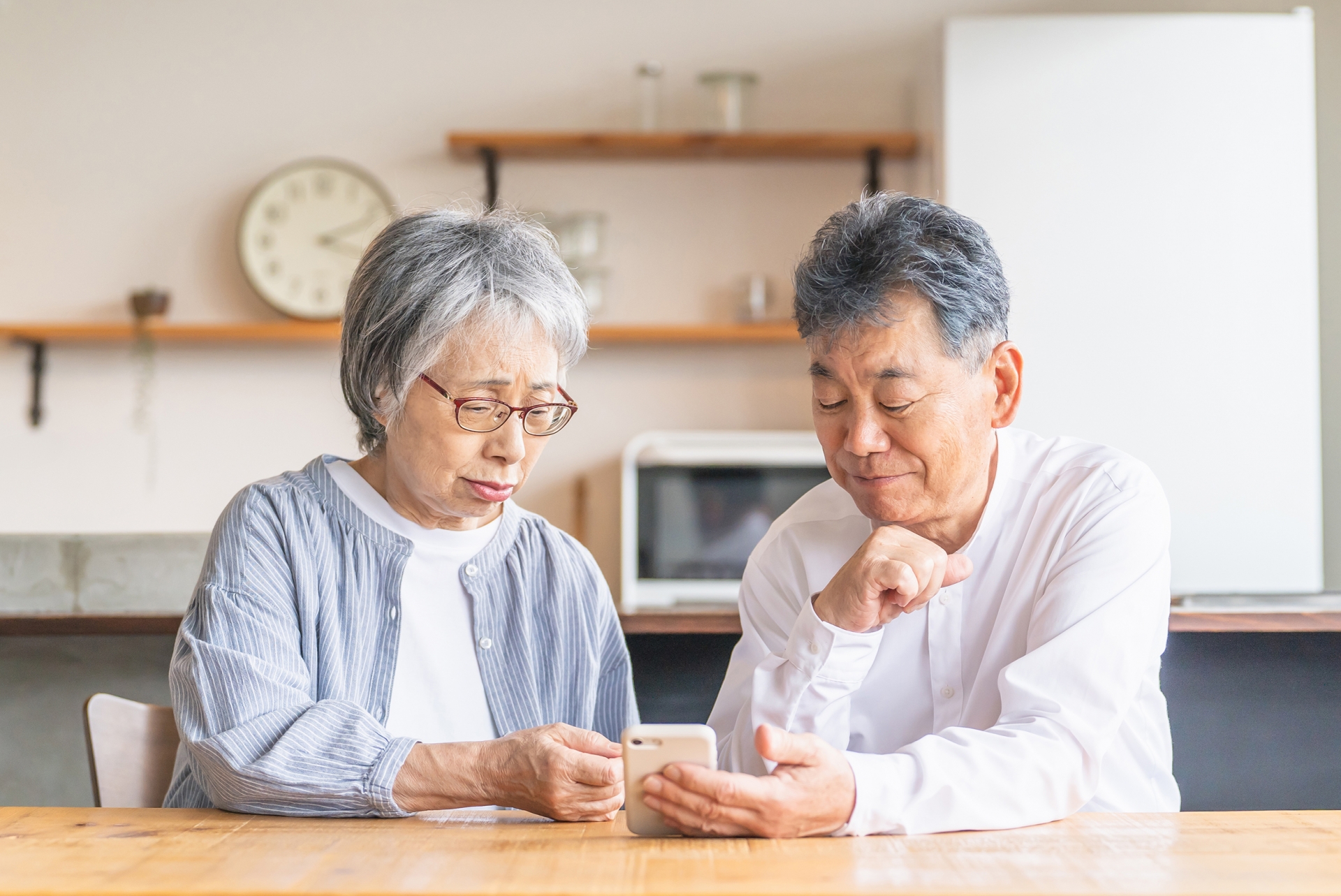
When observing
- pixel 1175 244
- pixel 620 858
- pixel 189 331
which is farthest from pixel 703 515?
pixel 620 858

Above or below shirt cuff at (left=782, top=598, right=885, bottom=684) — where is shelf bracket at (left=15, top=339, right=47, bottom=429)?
above

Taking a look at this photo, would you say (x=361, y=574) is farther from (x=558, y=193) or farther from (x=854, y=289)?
(x=558, y=193)

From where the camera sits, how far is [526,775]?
3.57ft

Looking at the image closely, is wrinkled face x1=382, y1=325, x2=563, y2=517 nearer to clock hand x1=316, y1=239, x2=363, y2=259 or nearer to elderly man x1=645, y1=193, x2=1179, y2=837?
elderly man x1=645, y1=193, x2=1179, y2=837

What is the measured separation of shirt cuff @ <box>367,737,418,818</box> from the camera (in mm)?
1093

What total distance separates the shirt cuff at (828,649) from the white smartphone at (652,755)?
25cm

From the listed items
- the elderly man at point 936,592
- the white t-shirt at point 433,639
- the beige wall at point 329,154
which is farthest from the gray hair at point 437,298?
the beige wall at point 329,154

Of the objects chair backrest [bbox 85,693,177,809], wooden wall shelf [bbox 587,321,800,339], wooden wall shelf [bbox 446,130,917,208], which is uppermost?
wooden wall shelf [bbox 446,130,917,208]

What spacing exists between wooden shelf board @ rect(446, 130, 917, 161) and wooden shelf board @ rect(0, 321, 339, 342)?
0.76 metres

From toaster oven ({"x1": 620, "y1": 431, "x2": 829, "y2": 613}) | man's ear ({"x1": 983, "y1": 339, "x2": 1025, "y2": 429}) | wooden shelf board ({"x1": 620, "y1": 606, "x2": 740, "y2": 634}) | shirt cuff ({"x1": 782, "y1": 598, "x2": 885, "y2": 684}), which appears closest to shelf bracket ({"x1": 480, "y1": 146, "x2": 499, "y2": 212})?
toaster oven ({"x1": 620, "y1": 431, "x2": 829, "y2": 613})

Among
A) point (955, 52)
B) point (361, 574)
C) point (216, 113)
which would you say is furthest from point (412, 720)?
point (216, 113)

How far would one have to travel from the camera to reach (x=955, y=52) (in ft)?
10.5

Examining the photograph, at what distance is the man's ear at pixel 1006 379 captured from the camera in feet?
4.28

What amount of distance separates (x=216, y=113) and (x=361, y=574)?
10.4 ft
